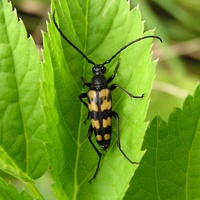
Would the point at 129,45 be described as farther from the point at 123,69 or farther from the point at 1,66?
the point at 1,66

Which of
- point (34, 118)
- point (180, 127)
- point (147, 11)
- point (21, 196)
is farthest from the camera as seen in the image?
point (147, 11)

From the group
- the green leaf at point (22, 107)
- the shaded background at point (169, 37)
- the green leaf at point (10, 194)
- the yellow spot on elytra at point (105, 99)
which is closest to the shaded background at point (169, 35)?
the shaded background at point (169, 37)

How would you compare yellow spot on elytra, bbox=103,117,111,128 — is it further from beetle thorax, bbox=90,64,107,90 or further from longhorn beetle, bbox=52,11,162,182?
beetle thorax, bbox=90,64,107,90

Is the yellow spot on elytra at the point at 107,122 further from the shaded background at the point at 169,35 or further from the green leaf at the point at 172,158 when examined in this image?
the shaded background at the point at 169,35

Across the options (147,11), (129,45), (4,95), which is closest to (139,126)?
(129,45)

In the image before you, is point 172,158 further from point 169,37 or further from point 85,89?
point 169,37

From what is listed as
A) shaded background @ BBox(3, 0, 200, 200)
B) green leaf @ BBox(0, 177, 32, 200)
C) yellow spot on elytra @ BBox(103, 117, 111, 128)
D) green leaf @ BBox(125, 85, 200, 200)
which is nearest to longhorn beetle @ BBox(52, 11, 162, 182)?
yellow spot on elytra @ BBox(103, 117, 111, 128)
